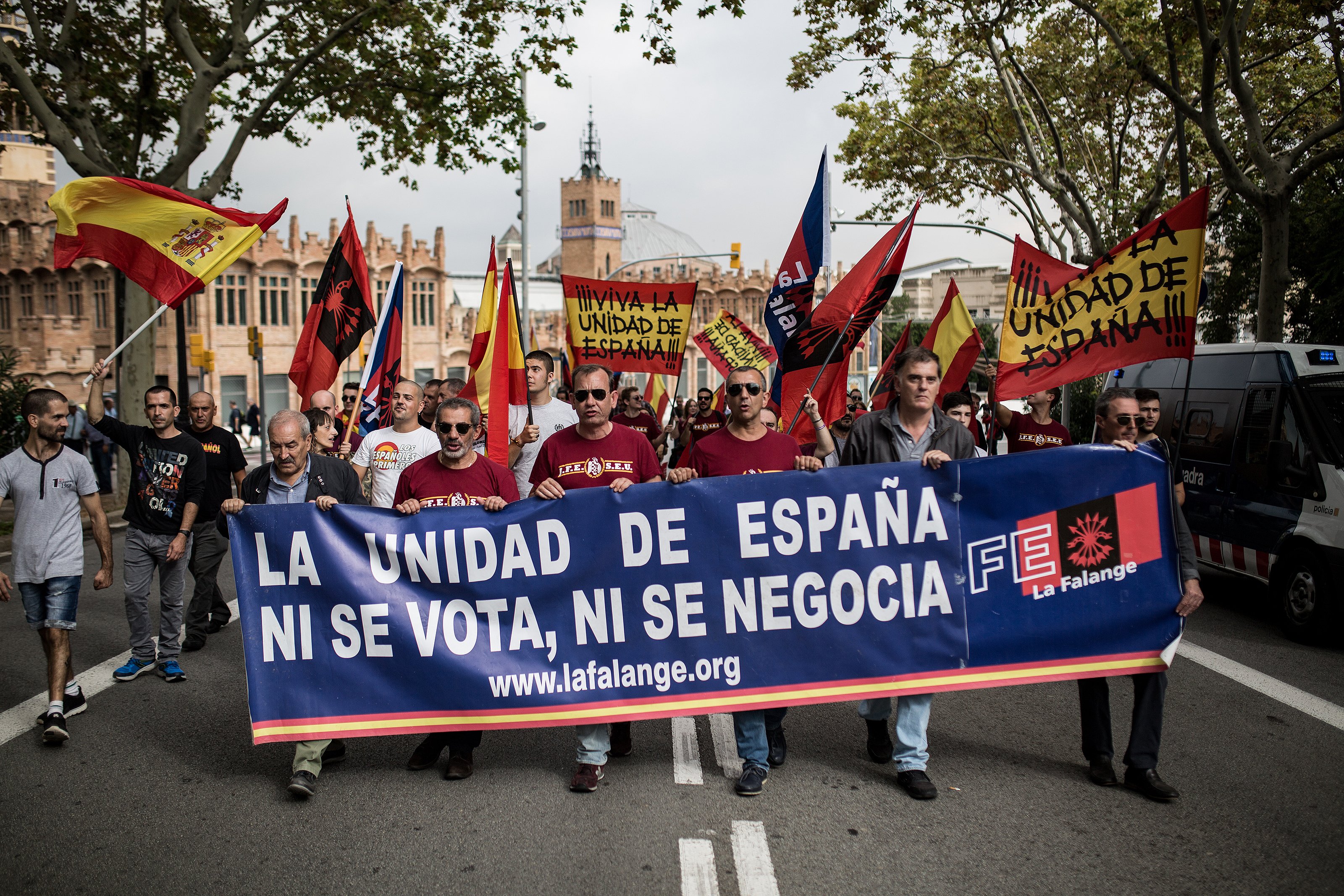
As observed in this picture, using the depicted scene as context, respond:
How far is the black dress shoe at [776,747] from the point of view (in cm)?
501

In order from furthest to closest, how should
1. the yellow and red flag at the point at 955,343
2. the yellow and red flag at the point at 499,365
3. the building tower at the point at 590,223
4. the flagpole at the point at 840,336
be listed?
the building tower at the point at 590,223, the yellow and red flag at the point at 955,343, the yellow and red flag at the point at 499,365, the flagpole at the point at 840,336

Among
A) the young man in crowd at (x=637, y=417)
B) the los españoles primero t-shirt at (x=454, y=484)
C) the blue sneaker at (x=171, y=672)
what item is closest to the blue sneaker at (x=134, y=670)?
the blue sneaker at (x=171, y=672)

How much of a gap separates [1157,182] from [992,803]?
14.3 meters

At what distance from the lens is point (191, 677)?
6.62 metres

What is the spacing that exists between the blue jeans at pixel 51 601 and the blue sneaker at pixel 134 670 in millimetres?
991

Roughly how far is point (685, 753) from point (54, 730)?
314 centimetres

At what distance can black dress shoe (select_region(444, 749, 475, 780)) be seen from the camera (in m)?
4.84

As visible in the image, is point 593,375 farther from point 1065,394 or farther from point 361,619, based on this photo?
point 1065,394

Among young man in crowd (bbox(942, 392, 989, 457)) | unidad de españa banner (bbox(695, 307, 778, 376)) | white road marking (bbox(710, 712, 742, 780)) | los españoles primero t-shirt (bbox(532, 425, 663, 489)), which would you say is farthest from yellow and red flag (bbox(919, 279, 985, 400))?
los españoles primero t-shirt (bbox(532, 425, 663, 489))

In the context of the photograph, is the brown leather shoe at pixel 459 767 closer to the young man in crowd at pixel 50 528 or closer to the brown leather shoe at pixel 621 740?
the brown leather shoe at pixel 621 740

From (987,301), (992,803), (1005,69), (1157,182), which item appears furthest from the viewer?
(987,301)

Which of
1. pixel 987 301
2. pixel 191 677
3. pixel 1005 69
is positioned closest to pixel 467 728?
pixel 191 677

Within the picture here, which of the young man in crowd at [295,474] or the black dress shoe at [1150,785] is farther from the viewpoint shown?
the young man in crowd at [295,474]

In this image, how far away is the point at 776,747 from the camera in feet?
16.5
